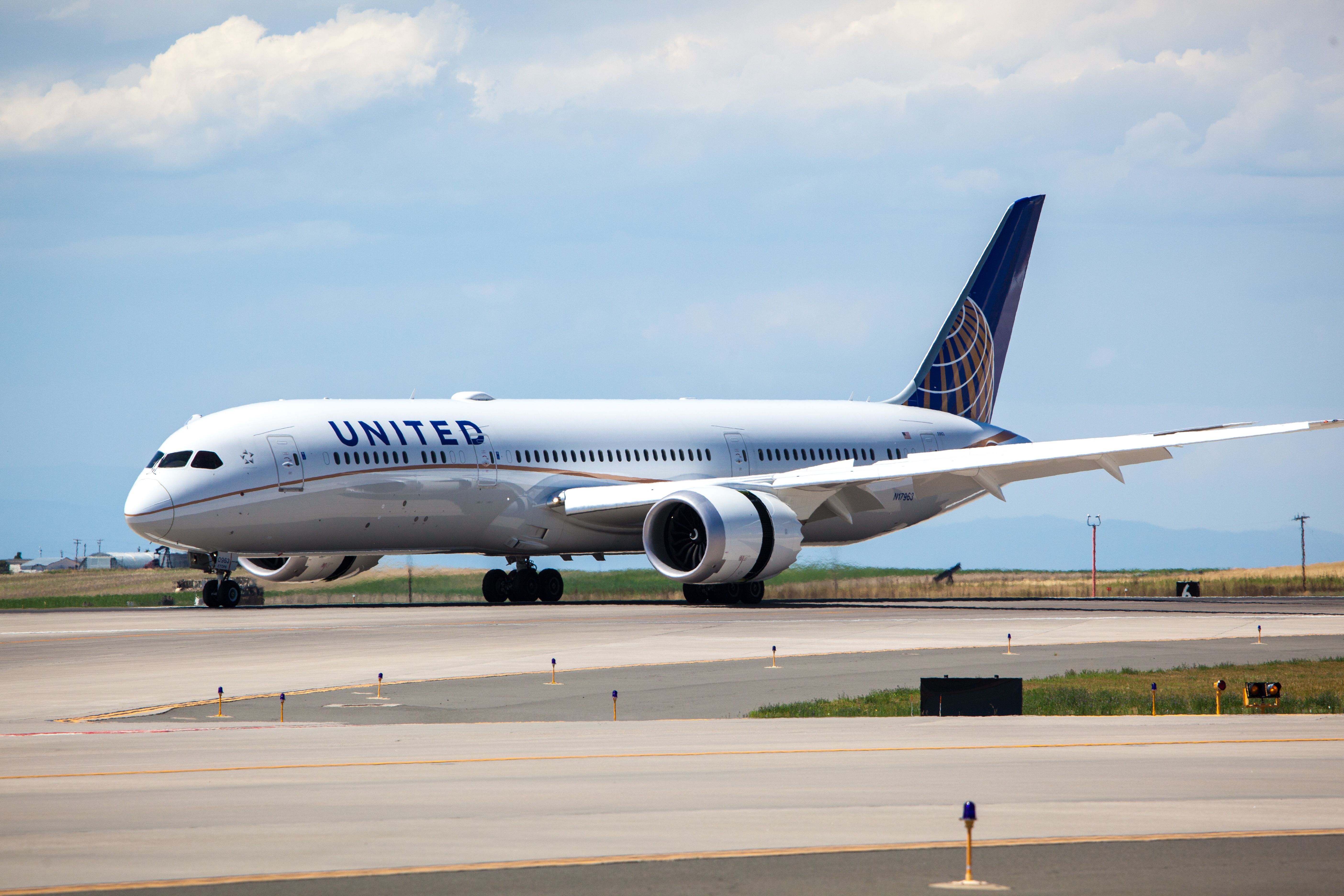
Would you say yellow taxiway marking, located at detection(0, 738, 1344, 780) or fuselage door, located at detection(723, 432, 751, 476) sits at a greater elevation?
fuselage door, located at detection(723, 432, 751, 476)

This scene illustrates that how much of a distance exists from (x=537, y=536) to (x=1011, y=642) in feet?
54.9

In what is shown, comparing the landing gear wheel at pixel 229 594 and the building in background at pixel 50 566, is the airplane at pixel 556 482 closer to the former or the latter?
the landing gear wheel at pixel 229 594

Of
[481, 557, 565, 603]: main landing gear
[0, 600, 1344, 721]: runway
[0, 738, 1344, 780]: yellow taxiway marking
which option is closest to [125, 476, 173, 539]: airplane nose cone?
[0, 600, 1344, 721]: runway

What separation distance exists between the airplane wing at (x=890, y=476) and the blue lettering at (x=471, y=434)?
8.80 ft

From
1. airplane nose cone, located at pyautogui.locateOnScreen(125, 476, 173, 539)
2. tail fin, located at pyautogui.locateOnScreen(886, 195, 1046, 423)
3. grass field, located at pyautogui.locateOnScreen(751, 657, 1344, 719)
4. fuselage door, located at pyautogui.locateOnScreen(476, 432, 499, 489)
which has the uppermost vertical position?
tail fin, located at pyautogui.locateOnScreen(886, 195, 1046, 423)

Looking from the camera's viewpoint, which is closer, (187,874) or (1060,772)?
(187,874)

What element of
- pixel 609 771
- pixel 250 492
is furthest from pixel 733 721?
pixel 250 492

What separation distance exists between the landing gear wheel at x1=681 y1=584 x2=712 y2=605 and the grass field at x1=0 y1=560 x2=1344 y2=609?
544 cm

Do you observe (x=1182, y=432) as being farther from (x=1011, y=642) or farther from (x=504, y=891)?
(x=504, y=891)

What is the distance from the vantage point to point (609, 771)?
1316 centimetres

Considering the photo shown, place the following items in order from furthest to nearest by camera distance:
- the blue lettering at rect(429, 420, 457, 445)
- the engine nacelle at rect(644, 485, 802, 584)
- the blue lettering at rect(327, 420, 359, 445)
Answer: the blue lettering at rect(429, 420, 457, 445) < the engine nacelle at rect(644, 485, 802, 584) < the blue lettering at rect(327, 420, 359, 445)

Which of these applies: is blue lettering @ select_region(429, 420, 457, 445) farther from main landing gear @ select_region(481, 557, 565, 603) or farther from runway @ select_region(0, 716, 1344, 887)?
runway @ select_region(0, 716, 1344, 887)

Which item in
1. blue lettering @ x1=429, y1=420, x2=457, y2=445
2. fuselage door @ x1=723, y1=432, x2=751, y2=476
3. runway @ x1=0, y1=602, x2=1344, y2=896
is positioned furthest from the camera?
fuselage door @ x1=723, y1=432, x2=751, y2=476

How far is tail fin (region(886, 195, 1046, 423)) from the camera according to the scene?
53.5m
